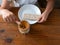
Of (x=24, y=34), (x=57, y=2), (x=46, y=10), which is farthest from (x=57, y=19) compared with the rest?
(x=57, y=2)

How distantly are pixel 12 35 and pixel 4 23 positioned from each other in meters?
0.13

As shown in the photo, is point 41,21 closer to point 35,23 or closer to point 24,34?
point 35,23

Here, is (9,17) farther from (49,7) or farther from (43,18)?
(49,7)

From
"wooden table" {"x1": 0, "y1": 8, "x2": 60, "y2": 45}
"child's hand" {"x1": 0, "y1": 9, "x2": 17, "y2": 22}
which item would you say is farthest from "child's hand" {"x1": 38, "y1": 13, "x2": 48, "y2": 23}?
"child's hand" {"x1": 0, "y1": 9, "x2": 17, "y2": 22}

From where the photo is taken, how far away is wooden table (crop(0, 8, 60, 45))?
1037 millimetres

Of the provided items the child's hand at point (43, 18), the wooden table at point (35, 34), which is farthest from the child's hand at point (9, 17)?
the child's hand at point (43, 18)

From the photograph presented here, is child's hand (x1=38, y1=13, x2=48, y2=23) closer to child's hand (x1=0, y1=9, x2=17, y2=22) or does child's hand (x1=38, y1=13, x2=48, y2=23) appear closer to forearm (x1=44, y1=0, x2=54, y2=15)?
forearm (x1=44, y1=0, x2=54, y2=15)

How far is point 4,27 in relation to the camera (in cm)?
112

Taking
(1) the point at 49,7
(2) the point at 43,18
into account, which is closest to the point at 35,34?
(2) the point at 43,18

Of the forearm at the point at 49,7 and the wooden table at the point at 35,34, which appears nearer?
the wooden table at the point at 35,34

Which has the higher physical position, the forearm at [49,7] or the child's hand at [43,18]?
the forearm at [49,7]

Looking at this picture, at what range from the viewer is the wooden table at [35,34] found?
3.40 feet

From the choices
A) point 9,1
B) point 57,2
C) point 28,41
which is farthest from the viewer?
point 57,2

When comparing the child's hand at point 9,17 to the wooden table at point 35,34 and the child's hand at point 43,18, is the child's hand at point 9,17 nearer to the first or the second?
the wooden table at point 35,34
